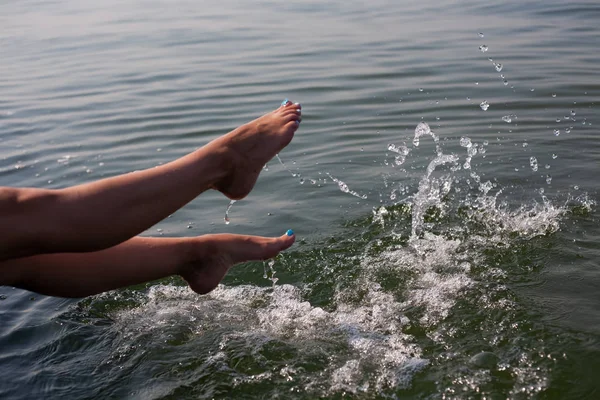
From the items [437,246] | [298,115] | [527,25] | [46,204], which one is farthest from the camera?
[527,25]

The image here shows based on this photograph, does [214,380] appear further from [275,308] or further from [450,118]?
[450,118]

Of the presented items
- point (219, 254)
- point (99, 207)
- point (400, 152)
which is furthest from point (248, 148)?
point (400, 152)

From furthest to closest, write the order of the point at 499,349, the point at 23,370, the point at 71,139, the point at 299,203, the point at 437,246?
the point at 71,139, the point at 299,203, the point at 437,246, the point at 23,370, the point at 499,349

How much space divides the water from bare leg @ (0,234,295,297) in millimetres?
339

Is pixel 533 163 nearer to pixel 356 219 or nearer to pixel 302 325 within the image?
pixel 356 219

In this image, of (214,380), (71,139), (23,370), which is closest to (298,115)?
(214,380)

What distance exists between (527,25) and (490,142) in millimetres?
5843

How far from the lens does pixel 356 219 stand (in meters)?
4.83

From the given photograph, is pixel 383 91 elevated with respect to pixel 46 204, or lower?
lower

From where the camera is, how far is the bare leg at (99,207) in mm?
2646

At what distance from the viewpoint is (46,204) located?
2672mm

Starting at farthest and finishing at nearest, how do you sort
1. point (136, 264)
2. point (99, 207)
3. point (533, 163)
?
point (533, 163)
point (136, 264)
point (99, 207)

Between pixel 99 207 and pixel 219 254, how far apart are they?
2.84 feet

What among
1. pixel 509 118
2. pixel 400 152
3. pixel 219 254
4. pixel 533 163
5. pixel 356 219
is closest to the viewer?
pixel 219 254
